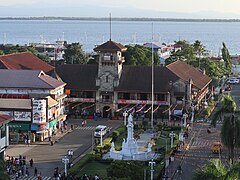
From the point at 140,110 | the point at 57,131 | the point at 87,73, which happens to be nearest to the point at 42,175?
the point at 57,131

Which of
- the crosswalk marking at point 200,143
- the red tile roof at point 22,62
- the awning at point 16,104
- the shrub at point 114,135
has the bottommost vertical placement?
the crosswalk marking at point 200,143

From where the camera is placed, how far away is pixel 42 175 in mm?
43719

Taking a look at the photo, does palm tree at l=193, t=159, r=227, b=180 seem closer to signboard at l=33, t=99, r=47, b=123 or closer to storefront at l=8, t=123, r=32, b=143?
storefront at l=8, t=123, r=32, b=143

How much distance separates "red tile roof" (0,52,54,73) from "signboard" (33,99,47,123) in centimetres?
1390

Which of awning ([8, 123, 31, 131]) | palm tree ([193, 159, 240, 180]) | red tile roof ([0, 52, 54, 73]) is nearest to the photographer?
palm tree ([193, 159, 240, 180])

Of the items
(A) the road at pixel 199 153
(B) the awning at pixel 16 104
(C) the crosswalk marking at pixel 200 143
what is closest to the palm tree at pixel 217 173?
(A) the road at pixel 199 153

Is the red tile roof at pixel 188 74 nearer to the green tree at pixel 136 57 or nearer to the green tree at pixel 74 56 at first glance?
the green tree at pixel 136 57

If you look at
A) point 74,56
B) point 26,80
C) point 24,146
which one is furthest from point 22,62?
point 74,56

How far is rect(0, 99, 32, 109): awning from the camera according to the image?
57.1 meters

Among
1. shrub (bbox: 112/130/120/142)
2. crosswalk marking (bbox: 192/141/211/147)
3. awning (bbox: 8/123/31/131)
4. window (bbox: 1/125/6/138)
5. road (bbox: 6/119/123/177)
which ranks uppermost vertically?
window (bbox: 1/125/6/138)

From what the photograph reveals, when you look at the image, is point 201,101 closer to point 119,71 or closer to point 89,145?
point 119,71

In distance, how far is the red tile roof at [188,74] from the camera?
239 ft

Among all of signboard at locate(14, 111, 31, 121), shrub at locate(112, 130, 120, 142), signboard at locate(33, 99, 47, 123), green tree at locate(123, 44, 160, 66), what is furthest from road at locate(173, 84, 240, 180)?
green tree at locate(123, 44, 160, 66)

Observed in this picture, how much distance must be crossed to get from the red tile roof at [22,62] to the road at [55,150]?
44.1 feet
